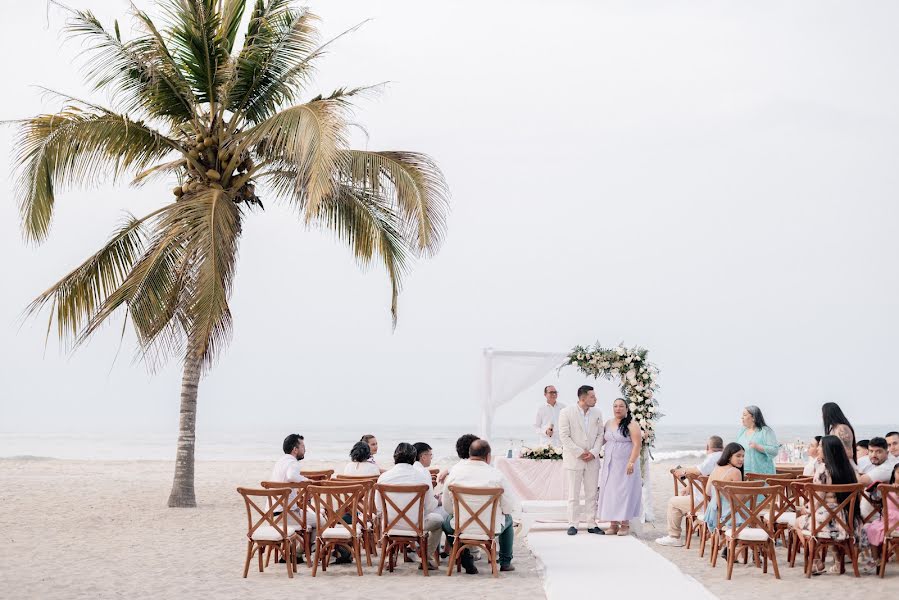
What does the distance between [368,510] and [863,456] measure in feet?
20.1

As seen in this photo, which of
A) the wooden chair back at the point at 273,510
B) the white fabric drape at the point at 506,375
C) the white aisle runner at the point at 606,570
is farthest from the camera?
the white fabric drape at the point at 506,375

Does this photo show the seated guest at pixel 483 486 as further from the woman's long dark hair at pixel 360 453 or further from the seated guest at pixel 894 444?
the seated guest at pixel 894 444

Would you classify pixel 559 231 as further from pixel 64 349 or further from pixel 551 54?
pixel 64 349

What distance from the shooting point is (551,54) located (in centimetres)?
3331

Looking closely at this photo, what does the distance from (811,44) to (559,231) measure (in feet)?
51.8

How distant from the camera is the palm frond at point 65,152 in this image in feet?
44.6

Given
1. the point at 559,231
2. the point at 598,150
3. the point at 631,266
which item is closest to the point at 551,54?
the point at 598,150

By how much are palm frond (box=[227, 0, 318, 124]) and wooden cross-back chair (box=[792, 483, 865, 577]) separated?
33.6 ft

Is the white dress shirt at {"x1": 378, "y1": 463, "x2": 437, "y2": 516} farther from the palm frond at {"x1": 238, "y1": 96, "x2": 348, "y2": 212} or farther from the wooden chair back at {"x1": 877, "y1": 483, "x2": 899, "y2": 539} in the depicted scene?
the wooden chair back at {"x1": 877, "y1": 483, "x2": 899, "y2": 539}

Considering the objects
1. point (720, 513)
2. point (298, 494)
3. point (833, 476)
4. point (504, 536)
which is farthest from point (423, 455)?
point (833, 476)

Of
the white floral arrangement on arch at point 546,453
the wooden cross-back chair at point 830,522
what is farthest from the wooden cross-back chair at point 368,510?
the white floral arrangement on arch at point 546,453

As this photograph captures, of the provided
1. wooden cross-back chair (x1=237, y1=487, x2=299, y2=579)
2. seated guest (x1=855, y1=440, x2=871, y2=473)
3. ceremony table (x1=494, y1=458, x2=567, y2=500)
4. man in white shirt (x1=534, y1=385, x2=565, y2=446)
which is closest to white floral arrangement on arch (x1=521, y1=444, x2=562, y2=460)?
ceremony table (x1=494, y1=458, x2=567, y2=500)

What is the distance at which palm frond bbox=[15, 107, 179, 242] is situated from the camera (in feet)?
44.6

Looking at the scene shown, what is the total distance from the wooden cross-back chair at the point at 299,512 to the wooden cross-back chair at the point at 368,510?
1.49 ft
